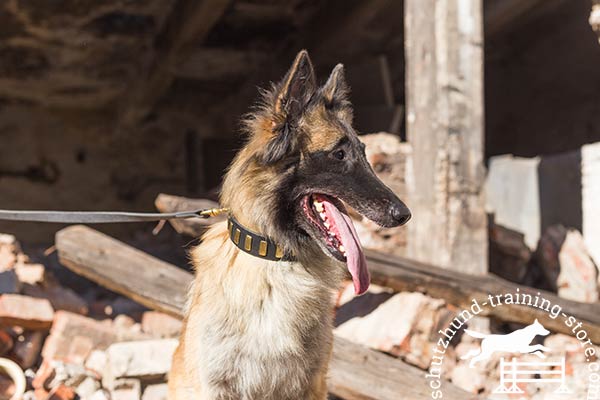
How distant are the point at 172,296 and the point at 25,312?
1.16 meters

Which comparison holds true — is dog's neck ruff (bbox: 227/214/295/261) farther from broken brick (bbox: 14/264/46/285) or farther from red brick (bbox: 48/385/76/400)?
broken brick (bbox: 14/264/46/285)

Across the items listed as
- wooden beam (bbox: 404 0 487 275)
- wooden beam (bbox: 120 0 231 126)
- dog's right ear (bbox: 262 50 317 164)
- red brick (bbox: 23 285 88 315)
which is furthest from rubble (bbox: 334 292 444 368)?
wooden beam (bbox: 120 0 231 126)

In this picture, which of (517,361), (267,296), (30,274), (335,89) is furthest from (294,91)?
(30,274)

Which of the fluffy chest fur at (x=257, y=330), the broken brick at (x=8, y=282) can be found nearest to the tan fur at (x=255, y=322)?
the fluffy chest fur at (x=257, y=330)

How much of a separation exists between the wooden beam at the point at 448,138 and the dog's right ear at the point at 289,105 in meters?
2.28

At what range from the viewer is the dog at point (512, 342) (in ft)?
14.1

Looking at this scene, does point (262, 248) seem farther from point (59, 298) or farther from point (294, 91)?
point (59, 298)

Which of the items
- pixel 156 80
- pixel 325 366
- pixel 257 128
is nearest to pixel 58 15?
pixel 156 80

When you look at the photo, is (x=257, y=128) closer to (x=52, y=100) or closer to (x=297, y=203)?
(x=297, y=203)

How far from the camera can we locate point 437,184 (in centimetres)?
475

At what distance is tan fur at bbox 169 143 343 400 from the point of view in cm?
267

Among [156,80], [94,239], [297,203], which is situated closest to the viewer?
[297,203]

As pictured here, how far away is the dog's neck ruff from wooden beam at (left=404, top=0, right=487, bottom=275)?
229cm

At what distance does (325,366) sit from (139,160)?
856cm
